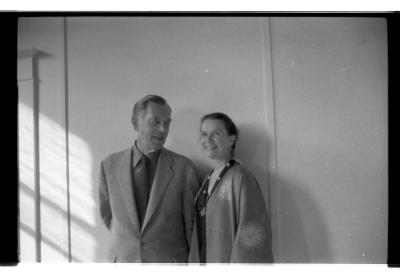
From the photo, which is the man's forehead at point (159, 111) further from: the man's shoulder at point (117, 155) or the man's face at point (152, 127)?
the man's shoulder at point (117, 155)

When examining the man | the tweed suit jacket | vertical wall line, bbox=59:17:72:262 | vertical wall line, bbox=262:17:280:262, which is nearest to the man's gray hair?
the man

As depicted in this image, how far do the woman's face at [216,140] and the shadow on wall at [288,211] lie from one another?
36 mm

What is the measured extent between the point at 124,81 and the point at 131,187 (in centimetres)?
32

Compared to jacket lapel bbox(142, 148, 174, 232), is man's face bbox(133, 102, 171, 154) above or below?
above

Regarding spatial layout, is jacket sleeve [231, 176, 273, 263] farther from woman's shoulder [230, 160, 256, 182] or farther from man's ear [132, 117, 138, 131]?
man's ear [132, 117, 138, 131]

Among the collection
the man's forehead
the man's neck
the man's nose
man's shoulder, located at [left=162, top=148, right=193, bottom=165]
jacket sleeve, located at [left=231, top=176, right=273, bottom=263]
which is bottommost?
jacket sleeve, located at [left=231, top=176, right=273, bottom=263]

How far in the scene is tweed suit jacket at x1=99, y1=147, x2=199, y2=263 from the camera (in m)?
1.28

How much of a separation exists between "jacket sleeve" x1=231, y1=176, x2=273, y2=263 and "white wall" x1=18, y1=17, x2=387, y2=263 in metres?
0.04

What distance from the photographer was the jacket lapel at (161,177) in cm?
129

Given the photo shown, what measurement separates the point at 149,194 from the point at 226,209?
9.0 inches

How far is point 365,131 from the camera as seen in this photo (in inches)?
52.0

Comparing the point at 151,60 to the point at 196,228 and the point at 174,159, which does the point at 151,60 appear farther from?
the point at 196,228

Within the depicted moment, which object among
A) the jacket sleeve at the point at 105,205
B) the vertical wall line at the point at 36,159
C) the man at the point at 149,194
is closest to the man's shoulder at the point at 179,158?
the man at the point at 149,194
